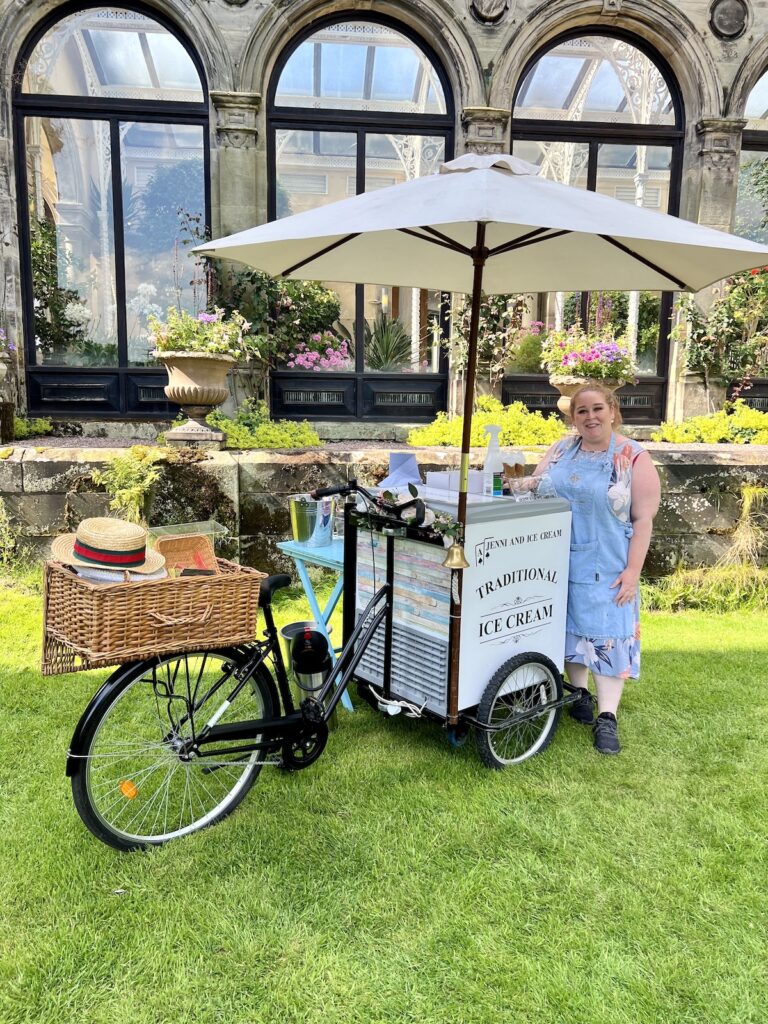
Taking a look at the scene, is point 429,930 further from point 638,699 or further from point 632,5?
point 632,5

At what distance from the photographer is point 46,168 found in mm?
7910

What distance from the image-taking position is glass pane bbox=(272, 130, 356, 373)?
810 cm

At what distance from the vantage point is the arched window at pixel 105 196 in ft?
25.7

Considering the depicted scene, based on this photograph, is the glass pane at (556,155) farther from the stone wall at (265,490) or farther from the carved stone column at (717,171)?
the stone wall at (265,490)

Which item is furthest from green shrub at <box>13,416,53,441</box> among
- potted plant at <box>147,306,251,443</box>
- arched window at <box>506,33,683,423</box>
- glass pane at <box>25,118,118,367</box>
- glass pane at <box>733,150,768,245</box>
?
glass pane at <box>733,150,768,245</box>

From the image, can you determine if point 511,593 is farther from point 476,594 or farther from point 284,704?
point 284,704

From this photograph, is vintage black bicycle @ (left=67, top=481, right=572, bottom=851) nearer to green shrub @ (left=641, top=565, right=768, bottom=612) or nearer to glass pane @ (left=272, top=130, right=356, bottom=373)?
green shrub @ (left=641, top=565, right=768, bottom=612)

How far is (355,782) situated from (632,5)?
8590 millimetres

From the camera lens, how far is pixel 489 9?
7.68 meters

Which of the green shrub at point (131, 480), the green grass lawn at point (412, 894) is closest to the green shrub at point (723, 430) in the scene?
the green grass lawn at point (412, 894)

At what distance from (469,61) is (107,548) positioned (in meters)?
7.48

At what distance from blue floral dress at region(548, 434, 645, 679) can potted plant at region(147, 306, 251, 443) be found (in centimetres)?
339

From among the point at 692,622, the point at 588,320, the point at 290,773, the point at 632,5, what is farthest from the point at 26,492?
the point at 632,5

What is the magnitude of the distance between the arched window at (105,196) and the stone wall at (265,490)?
10.1 feet
